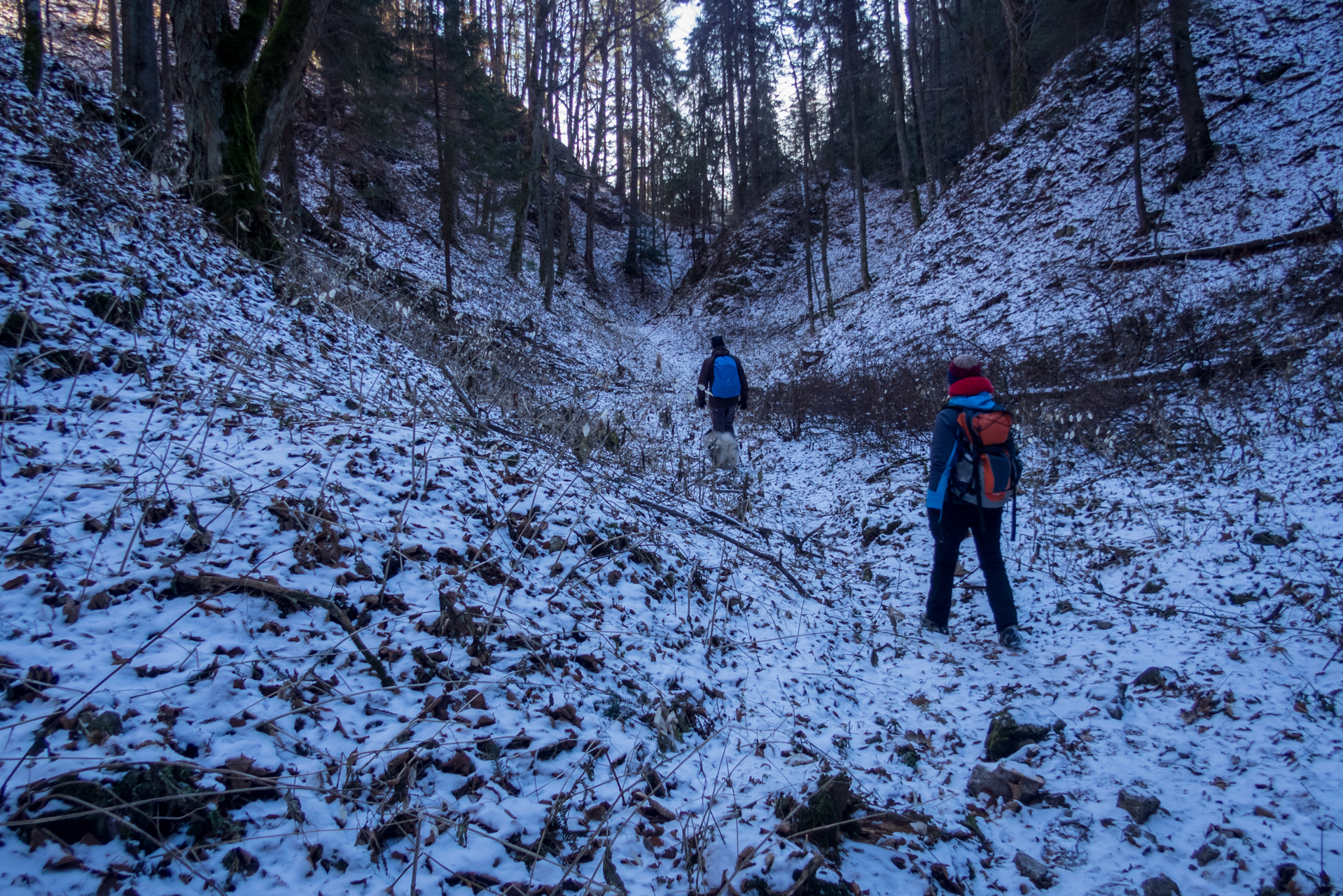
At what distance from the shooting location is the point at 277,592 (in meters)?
2.58

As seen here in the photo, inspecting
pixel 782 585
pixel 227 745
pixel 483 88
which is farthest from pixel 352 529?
pixel 483 88

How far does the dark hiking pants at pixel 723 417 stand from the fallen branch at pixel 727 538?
3.24 metres

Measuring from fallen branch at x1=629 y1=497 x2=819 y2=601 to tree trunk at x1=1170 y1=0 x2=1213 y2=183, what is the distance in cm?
1361

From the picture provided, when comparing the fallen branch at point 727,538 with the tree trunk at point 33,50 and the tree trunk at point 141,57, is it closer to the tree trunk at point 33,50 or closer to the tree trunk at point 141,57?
the tree trunk at point 33,50

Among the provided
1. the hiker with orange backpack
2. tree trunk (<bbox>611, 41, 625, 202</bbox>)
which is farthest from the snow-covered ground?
tree trunk (<bbox>611, 41, 625, 202</bbox>)

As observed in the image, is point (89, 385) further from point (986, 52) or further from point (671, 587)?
point (986, 52)

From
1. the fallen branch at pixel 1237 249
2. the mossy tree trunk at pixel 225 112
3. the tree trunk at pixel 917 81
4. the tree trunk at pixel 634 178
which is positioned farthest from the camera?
the tree trunk at pixel 634 178

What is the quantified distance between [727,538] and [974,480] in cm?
207

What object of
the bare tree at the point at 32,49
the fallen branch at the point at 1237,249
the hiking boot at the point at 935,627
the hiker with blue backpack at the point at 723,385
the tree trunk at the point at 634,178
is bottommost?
the hiking boot at the point at 935,627

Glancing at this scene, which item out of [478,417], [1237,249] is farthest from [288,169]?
[1237,249]

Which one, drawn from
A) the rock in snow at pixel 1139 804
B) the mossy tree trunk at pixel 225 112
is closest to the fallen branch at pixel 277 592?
the rock in snow at pixel 1139 804

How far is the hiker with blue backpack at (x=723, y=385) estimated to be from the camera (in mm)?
8430

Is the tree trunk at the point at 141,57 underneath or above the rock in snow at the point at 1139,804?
above

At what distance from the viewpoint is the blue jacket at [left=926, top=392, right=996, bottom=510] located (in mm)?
4105
